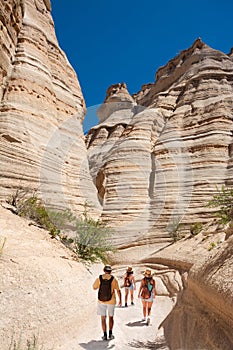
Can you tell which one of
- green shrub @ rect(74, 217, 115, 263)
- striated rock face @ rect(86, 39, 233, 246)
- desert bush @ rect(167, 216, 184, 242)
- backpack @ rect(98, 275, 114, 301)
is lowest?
backpack @ rect(98, 275, 114, 301)

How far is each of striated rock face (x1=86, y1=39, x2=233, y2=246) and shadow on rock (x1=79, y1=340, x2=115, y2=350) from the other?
1188cm

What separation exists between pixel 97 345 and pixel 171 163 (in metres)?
16.5

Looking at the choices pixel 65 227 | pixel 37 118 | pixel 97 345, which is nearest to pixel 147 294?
pixel 97 345

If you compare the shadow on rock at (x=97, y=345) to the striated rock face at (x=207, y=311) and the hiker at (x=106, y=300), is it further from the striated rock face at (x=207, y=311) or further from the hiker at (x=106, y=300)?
the striated rock face at (x=207, y=311)

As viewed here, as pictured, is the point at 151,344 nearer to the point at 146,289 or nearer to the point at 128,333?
the point at 128,333

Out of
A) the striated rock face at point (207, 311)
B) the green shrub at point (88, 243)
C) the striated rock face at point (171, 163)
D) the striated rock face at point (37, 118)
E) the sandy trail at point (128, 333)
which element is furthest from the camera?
the striated rock face at point (171, 163)

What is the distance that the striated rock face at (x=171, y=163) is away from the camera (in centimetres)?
1750

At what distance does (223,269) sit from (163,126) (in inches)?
865

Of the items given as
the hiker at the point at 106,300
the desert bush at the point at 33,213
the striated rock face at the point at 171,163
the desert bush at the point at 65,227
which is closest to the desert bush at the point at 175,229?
the striated rock face at the point at 171,163

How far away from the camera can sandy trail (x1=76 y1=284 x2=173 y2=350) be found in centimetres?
480

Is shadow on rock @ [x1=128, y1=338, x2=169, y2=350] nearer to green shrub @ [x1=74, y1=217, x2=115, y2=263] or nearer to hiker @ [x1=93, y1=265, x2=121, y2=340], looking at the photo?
hiker @ [x1=93, y1=265, x2=121, y2=340]

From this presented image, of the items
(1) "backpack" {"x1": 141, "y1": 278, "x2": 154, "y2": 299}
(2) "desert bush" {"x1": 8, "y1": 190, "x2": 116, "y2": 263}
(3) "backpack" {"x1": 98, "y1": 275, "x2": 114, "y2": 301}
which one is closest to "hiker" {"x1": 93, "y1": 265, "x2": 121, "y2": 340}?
(3) "backpack" {"x1": 98, "y1": 275, "x2": 114, "y2": 301}

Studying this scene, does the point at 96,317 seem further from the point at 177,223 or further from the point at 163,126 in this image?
the point at 163,126

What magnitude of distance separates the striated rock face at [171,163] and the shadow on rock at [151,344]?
11300 millimetres
